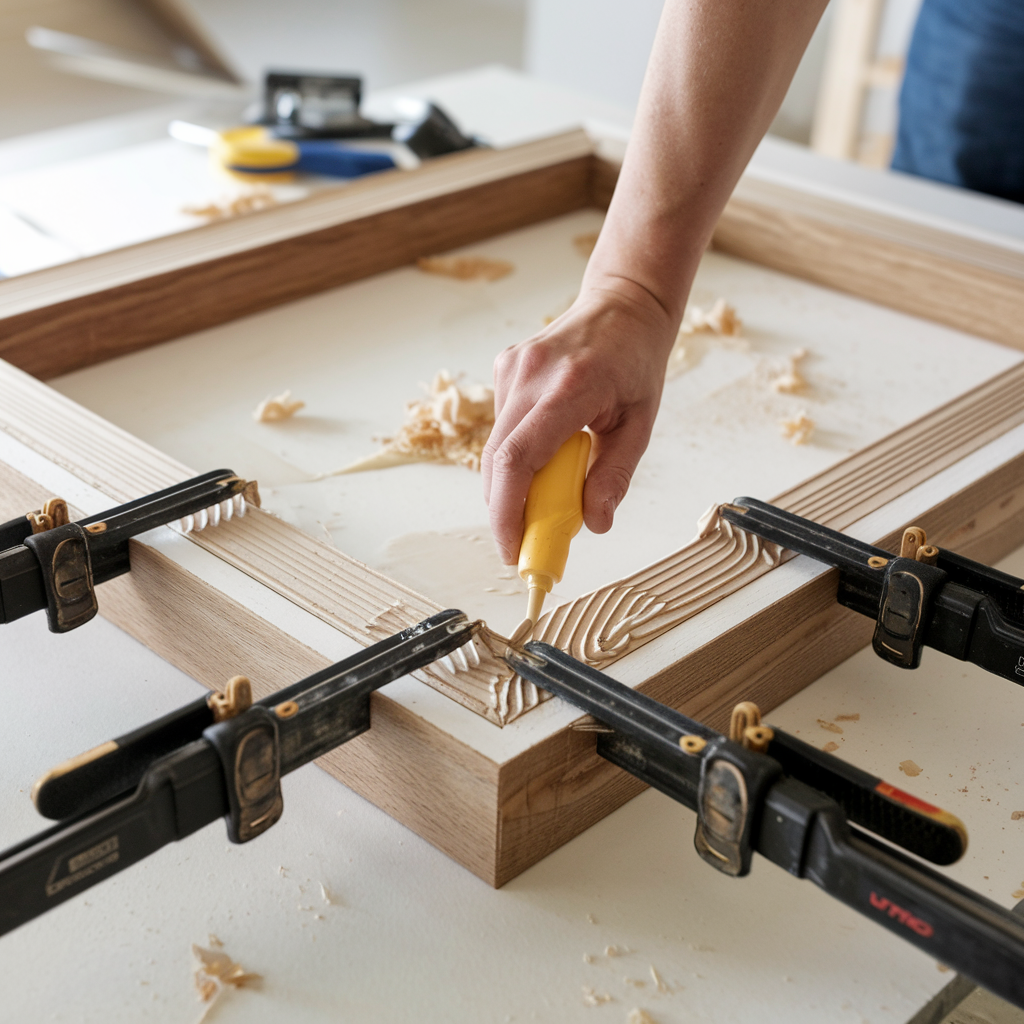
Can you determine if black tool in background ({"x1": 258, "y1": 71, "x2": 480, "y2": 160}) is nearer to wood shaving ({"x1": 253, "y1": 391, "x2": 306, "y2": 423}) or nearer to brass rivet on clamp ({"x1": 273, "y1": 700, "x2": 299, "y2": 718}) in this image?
wood shaving ({"x1": 253, "y1": 391, "x2": 306, "y2": 423})

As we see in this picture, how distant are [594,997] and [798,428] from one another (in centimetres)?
75

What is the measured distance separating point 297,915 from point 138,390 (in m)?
0.75

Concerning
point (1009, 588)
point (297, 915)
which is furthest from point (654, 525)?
point (297, 915)

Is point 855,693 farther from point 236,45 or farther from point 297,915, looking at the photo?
point 236,45

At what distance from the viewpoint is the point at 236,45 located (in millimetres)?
5098

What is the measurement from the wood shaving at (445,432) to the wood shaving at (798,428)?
34 cm

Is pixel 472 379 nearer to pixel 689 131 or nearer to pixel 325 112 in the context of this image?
pixel 689 131

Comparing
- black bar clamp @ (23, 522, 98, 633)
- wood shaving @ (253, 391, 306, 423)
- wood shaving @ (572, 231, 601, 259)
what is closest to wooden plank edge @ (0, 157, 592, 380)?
wood shaving @ (572, 231, 601, 259)

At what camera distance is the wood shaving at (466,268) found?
5.25 ft

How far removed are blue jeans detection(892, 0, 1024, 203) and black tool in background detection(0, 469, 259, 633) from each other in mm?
1880

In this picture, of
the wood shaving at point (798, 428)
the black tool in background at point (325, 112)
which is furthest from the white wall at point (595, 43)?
the wood shaving at point (798, 428)

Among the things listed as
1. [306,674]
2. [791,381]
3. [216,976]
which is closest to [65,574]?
[306,674]

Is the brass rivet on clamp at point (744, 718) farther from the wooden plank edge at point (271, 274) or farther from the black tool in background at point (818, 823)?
the wooden plank edge at point (271, 274)

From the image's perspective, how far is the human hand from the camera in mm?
863
